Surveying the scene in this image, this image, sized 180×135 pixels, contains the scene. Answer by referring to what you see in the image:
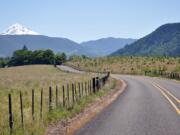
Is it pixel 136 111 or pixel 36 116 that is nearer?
pixel 36 116

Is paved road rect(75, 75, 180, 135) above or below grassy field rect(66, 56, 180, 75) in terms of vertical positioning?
above

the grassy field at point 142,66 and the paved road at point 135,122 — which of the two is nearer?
the paved road at point 135,122

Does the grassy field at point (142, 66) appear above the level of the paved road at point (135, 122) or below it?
below

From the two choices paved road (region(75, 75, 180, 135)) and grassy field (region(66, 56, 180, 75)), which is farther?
grassy field (region(66, 56, 180, 75))

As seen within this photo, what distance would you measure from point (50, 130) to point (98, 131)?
5.16 feet

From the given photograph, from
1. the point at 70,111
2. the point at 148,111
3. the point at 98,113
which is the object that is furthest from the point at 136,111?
the point at 70,111

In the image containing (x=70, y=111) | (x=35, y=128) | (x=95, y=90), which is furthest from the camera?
(x=95, y=90)

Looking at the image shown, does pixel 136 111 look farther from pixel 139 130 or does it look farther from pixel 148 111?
pixel 139 130

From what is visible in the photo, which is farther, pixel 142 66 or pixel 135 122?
pixel 142 66

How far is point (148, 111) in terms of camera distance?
19.7 metres

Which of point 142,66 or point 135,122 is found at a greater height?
point 135,122

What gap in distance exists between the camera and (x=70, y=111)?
61.6 ft

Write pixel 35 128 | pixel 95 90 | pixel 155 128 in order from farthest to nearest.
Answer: pixel 95 90 → pixel 155 128 → pixel 35 128

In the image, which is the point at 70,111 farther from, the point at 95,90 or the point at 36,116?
the point at 95,90
